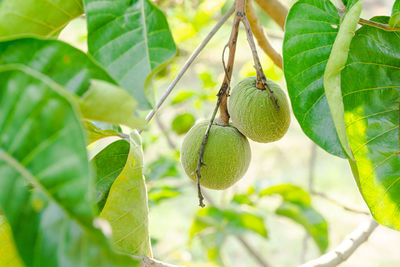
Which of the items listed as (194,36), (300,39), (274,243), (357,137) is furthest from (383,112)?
(274,243)

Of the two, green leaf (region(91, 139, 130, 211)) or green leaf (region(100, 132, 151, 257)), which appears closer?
green leaf (region(100, 132, 151, 257))

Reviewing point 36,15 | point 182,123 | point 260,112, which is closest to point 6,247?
point 36,15

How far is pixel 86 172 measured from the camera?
328mm

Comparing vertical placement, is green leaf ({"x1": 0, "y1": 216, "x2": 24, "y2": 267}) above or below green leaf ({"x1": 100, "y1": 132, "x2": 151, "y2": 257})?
below

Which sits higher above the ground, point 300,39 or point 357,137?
point 300,39

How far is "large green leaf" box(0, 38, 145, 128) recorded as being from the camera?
1.36ft

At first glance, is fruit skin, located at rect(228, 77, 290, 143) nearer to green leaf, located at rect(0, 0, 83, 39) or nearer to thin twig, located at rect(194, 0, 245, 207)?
thin twig, located at rect(194, 0, 245, 207)

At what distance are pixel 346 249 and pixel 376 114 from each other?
1.16 ft

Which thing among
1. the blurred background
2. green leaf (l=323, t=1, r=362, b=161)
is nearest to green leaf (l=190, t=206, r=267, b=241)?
the blurred background

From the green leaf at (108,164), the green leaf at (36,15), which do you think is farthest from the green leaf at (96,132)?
the green leaf at (36,15)

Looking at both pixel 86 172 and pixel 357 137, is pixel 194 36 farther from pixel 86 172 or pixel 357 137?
pixel 86 172

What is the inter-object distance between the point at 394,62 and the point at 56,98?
567mm

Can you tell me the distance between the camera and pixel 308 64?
60 centimetres

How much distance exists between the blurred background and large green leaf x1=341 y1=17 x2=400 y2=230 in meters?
0.39
